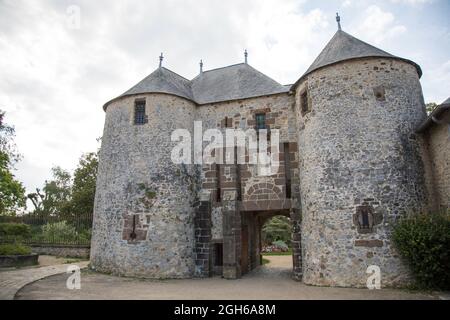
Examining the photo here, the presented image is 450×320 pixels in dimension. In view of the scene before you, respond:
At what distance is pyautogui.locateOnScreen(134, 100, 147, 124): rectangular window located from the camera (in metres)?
12.6

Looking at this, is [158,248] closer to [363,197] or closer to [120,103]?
[120,103]

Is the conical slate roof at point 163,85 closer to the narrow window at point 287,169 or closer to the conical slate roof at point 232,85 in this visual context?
the conical slate roof at point 232,85

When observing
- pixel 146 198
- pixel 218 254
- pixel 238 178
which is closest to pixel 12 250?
pixel 146 198

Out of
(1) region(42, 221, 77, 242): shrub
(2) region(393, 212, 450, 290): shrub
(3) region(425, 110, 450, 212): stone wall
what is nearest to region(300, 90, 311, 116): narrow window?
(3) region(425, 110, 450, 212): stone wall

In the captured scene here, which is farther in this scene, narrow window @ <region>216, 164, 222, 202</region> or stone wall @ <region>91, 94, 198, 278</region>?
narrow window @ <region>216, 164, 222, 202</region>

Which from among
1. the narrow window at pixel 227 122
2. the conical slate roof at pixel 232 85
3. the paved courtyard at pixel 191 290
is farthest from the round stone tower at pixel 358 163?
the narrow window at pixel 227 122

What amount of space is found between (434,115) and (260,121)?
19.6ft

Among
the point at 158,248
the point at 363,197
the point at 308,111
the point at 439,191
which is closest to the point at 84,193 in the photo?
the point at 158,248

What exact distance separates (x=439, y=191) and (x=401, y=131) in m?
2.24

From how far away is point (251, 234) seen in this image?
47.0ft

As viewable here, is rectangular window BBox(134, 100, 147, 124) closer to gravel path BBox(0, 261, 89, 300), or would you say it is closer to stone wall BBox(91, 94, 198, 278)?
stone wall BBox(91, 94, 198, 278)

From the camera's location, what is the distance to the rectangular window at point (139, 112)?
41.3 ft

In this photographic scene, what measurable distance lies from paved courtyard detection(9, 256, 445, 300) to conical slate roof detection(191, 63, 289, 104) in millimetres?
7441

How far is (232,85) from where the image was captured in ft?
45.9
